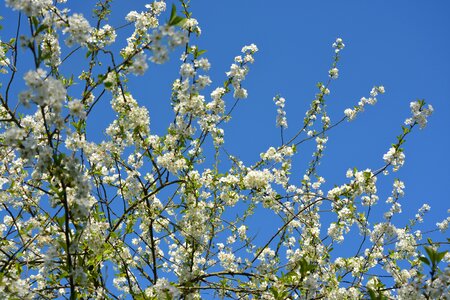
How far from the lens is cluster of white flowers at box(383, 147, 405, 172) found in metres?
5.60

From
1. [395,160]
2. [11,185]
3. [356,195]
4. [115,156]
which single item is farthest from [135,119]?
[395,160]

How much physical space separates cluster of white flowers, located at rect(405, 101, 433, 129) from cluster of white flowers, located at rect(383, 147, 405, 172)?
334 mm

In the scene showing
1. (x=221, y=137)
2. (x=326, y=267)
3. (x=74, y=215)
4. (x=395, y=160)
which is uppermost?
(x=221, y=137)

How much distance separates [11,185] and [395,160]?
4.26 metres

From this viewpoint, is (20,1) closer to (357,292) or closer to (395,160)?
(357,292)

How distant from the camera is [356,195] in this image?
5512mm

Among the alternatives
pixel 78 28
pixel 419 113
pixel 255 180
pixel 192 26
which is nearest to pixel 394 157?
pixel 419 113

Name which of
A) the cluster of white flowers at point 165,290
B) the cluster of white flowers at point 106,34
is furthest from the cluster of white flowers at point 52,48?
the cluster of white flowers at point 165,290

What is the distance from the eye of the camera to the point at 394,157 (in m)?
5.62

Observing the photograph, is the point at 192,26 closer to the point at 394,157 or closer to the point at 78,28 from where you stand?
the point at 78,28

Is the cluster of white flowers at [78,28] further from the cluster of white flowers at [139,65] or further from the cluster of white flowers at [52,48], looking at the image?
the cluster of white flowers at [52,48]

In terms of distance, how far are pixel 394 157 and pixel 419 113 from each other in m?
0.59

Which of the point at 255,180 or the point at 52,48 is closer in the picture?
the point at 52,48

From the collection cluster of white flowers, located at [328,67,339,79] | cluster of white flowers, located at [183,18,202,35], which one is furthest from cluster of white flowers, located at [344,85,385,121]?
cluster of white flowers, located at [183,18,202,35]
